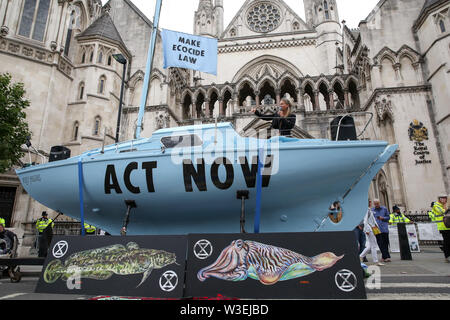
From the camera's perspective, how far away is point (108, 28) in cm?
2253

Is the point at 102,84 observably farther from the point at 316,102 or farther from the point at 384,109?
the point at 384,109

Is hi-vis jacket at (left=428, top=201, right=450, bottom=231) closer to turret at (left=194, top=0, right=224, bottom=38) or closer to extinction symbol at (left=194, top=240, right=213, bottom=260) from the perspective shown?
extinction symbol at (left=194, top=240, right=213, bottom=260)

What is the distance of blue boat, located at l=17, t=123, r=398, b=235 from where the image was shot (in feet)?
14.2

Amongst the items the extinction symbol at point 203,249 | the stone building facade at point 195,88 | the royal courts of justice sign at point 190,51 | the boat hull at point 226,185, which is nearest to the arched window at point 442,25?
the stone building facade at point 195,88

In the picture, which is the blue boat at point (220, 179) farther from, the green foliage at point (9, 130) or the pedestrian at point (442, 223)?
the green foliage at point (9, 130)

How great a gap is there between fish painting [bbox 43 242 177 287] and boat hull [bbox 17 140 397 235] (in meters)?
1.37

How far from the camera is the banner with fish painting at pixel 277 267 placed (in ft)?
9.75

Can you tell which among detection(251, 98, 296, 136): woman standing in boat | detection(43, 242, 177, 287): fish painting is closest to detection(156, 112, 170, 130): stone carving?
detection(251, 98, 296, 136): woman standing in boat

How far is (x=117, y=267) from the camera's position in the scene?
3451 millimetres

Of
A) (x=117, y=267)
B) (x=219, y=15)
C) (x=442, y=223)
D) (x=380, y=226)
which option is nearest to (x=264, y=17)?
(x=219, y=15)

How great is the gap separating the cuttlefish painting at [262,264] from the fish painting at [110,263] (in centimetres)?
63

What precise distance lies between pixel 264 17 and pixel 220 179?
39273 millimetres
